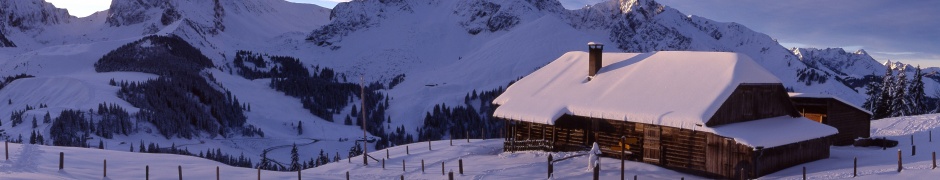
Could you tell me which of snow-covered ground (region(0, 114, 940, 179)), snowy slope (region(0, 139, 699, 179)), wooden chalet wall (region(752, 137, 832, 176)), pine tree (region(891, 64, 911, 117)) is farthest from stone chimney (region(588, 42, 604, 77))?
pine tree (region(891, 64, 911, 117))

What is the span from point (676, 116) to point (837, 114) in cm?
1510

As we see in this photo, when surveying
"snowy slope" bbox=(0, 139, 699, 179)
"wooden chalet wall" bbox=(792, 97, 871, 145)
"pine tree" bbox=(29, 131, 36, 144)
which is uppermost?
"wooden chalet wall" bbox=(792, 97, 871, 145)

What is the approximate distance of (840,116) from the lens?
118ft

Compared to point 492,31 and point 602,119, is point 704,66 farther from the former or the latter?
point 492,31

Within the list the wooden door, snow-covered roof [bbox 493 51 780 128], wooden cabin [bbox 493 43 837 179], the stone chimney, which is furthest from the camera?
the stone chimney

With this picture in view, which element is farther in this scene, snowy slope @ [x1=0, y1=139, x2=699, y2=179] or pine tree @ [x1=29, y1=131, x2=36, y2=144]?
pine tree @ [x1=29, y1=131, x2=36, y2=144]

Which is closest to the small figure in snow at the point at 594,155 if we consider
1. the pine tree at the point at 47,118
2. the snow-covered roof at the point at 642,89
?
the snow-covered roof at the point at 642,89

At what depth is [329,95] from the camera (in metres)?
132

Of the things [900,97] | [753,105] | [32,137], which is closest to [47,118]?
[32,137]

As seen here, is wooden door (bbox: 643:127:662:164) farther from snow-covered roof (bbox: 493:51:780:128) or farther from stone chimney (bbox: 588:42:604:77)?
stone chimney (bbox: 588:42:604:77)

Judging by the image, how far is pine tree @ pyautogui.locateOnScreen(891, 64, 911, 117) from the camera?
5625 centimetres

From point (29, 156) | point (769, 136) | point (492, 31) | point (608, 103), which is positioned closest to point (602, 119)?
point (608, 103)

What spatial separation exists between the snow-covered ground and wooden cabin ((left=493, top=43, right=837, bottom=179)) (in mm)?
821

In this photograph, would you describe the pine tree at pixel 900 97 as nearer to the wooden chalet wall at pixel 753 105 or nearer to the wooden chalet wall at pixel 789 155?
the wooden chalet wall at pixel 753 105
